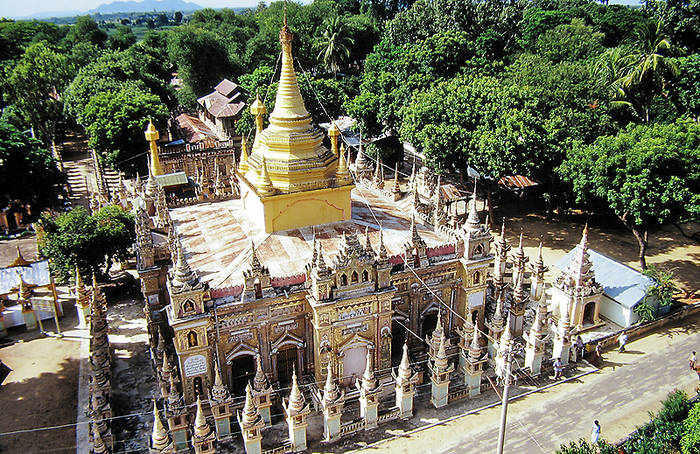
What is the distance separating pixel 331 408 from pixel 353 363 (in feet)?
11.5

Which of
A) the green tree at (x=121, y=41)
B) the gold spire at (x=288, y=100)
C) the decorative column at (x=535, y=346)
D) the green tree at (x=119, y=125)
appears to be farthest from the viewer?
the green tree at (x=121, y=41)

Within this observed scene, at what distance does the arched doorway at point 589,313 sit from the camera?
3334 centimetres

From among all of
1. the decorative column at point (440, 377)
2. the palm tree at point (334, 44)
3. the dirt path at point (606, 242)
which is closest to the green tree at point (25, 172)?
the decorative column at point (440, 377)

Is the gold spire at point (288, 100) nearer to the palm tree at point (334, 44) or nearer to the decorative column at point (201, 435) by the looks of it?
the decorative column at point (201, 435)

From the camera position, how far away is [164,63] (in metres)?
105

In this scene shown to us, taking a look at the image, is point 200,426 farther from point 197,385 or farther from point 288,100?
point 288,100

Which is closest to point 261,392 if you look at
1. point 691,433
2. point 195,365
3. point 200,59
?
point 195,365

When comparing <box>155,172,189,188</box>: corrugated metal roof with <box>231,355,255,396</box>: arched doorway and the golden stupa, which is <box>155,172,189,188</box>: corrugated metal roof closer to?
the golden stupa

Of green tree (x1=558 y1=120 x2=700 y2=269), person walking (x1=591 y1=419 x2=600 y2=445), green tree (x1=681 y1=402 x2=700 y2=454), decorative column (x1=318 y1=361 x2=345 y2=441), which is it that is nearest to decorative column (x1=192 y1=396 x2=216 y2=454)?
decorative column (x1=318 y1=361 x2=345 y2=441)

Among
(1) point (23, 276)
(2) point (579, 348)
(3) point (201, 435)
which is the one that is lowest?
(2) point (579, 348)

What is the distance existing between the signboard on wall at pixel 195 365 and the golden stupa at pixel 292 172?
7823 millimetres

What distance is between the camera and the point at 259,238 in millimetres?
28828

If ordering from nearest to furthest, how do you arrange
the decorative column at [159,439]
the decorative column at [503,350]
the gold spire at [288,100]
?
1. the decorative column at [159,439]
2. the decorative column at [503,350]
3. the gold spire at [288,100]

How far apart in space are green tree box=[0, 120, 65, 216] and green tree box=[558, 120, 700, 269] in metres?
34.8
